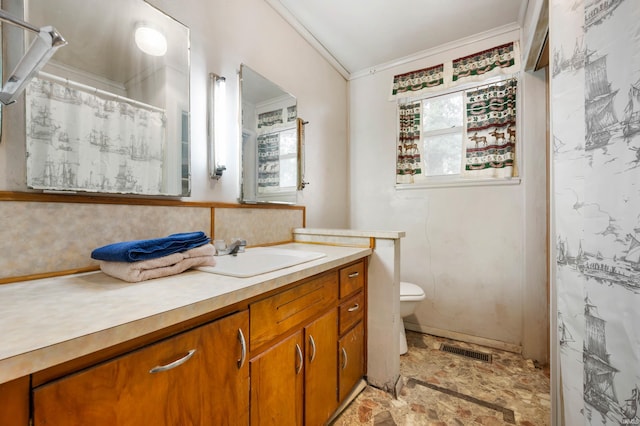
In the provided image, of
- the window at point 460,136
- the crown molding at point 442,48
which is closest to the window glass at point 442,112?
the window at point 460,136

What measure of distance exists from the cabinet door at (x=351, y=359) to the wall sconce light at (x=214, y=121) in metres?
1.14

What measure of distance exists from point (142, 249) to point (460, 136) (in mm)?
2495

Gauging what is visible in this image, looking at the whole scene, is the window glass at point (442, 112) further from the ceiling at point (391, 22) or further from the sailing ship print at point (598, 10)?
the sailing ship print at point (598, 10)

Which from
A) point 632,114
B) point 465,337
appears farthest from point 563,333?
point 465,337

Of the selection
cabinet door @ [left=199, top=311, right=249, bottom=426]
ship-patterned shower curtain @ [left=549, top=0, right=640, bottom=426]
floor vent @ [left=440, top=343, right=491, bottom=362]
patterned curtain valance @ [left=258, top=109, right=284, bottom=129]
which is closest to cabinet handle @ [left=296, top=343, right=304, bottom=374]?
cabinet door @ [left=199, top=311, right=249, bottom=426]

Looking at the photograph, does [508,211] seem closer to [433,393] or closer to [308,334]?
[433,393]

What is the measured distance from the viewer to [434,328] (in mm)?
2449

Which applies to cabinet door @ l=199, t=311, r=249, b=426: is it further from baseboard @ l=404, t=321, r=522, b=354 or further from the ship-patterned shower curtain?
baseboard @ l=404, t=321, r=522, b=354

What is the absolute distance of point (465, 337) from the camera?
2.32 metres

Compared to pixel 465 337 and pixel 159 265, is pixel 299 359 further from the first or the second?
pixel 465 337

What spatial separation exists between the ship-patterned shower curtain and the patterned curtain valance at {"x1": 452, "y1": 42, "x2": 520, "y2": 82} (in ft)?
4.68

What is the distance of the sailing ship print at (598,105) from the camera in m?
0.65

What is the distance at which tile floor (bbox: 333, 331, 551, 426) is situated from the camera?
143cm

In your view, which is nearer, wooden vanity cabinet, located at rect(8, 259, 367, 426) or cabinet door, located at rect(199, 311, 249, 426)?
wooden vanity cabinet, located at rect(8, 259, 367, 426)
